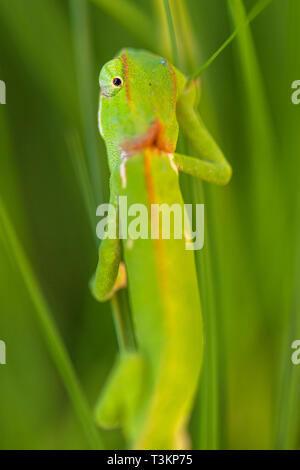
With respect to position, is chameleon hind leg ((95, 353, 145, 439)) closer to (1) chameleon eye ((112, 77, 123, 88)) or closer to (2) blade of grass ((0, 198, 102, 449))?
(2) blade of grass ((0, 198, 102, 449))

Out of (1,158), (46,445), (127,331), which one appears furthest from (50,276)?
(127,331)

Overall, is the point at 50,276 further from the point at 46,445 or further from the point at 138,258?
the point at 138,258

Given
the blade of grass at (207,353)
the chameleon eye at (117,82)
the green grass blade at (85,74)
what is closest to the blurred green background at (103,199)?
the green grass blade at (85,74)

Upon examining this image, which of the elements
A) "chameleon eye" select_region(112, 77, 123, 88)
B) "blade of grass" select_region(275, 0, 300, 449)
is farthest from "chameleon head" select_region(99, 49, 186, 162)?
"blade of grass" select_region(275, 0, 300, 449)

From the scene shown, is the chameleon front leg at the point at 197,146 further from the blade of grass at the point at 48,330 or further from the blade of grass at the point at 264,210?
the blade of grass at the point at 48,330

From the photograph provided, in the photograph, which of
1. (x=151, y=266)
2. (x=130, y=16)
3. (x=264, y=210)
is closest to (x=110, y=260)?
(x=151, y=266)

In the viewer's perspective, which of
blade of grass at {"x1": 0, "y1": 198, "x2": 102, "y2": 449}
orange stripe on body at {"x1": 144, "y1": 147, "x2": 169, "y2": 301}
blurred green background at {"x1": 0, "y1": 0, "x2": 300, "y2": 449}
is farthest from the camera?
blurred green background at {"x1": 0, "y1": 0, "x2": 300, "y2": 449}
